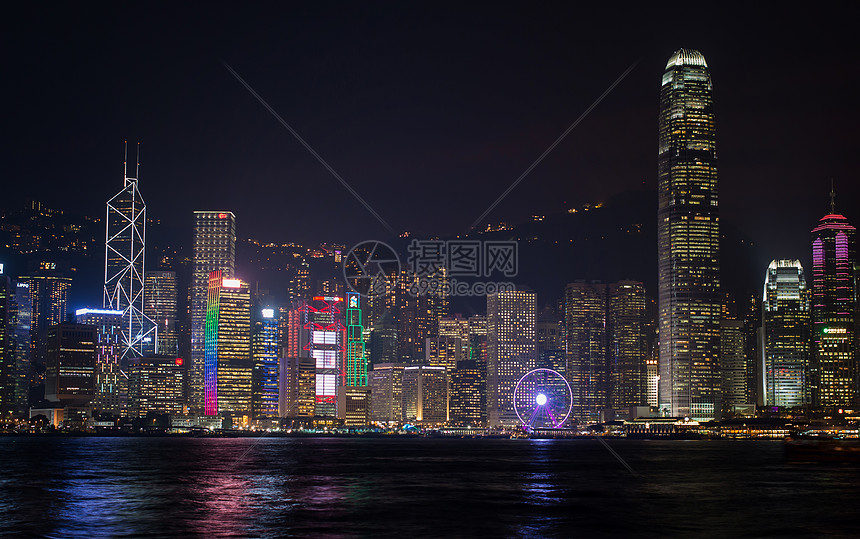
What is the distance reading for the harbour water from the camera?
187 feet

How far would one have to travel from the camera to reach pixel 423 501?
73125mm

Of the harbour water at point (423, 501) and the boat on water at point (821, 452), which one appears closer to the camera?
the harbour water at point (423, 501)

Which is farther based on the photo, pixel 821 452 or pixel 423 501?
pixel 821 452

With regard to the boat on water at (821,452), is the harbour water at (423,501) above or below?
above

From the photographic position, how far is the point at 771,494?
3214 inches

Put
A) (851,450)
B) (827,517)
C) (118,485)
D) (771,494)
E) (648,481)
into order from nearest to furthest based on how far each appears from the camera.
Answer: (827,517) → (771,494) → (118,485) → (648,481) → (851,450)

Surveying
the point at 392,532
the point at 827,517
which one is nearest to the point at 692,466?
the point at 827,517

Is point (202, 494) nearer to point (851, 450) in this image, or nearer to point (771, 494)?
point (771, 494)

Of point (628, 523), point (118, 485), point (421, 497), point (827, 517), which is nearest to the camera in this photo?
point (628, 523)

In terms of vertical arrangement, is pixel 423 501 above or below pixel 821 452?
above

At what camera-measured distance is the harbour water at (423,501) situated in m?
57.0

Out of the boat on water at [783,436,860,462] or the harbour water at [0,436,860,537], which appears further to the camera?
the boat on water at [783,436,860,462]

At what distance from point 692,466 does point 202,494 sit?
227ft

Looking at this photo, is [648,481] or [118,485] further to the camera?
[648,481]
